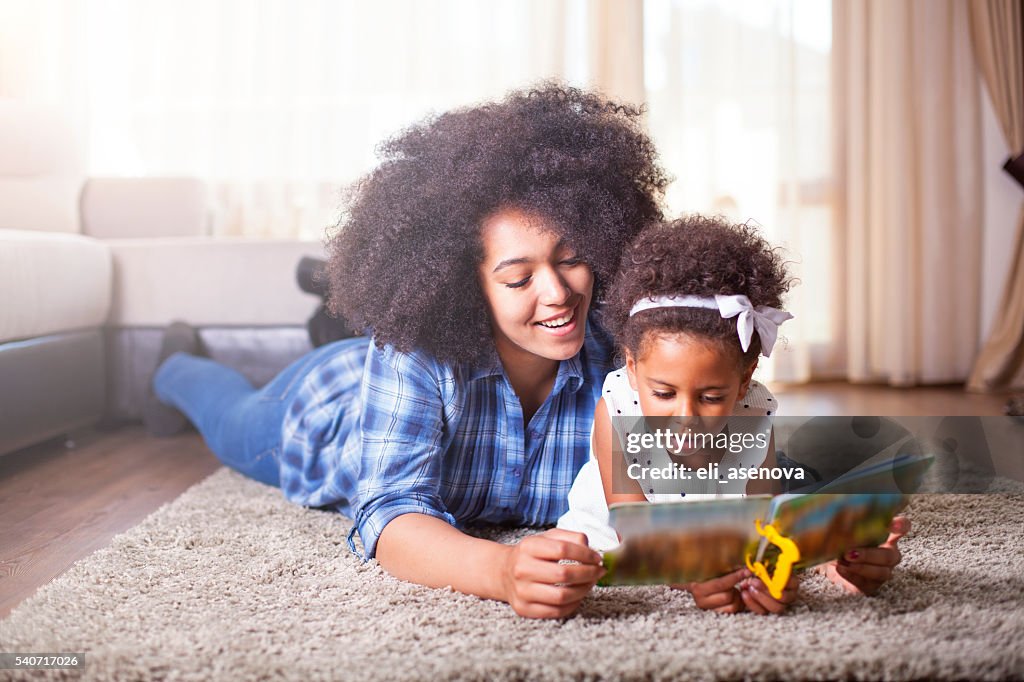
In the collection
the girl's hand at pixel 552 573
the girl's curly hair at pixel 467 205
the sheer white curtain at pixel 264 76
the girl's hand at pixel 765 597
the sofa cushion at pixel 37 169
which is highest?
the sheer white curtain at pixel 264 76

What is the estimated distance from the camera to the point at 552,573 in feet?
3.18

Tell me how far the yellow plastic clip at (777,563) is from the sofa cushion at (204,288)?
1.72m

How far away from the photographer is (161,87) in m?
3.68

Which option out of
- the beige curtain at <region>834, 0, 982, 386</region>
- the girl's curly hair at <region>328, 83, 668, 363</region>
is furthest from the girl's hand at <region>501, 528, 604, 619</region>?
the beige curtain at <region>834, 0, 982, 386</region>

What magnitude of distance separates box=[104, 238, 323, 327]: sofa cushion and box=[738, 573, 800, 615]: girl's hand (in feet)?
5.56

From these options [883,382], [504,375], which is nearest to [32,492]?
[504,375]

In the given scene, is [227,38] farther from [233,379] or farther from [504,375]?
[504,375]

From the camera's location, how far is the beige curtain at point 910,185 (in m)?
3.37

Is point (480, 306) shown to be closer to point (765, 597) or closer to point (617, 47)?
point (765, 597)

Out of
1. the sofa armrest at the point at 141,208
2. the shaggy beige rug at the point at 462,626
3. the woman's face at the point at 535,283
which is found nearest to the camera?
the shaggy beige rug at the point at 462,626

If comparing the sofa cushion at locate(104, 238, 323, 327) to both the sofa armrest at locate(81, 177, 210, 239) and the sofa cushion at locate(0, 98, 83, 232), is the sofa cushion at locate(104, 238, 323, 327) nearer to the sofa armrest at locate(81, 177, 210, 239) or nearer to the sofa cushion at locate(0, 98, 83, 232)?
the sofa cushion at locate(0, 98, 83, 232)

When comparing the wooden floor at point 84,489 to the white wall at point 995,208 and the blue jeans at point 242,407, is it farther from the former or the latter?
the white wall at point 995,208

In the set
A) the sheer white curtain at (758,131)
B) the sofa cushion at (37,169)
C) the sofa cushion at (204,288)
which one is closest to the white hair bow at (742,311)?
the sofa cushion at (204,288)

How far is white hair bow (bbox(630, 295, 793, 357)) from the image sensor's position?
1.06 m
